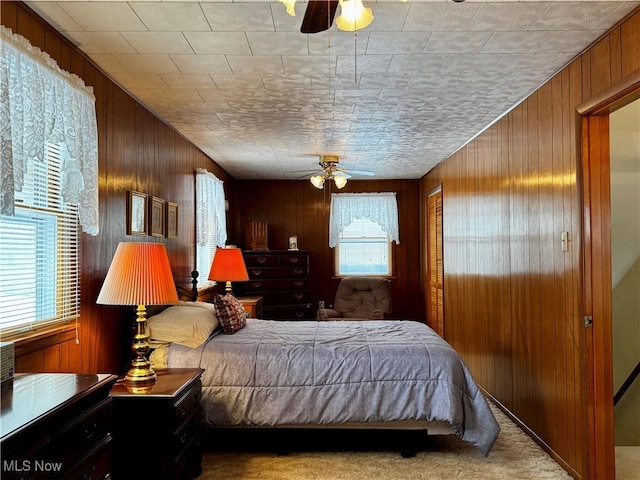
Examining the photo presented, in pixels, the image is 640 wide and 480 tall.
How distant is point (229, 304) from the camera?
3.75 meters

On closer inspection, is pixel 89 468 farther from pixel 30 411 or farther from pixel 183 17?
pixel 183 17

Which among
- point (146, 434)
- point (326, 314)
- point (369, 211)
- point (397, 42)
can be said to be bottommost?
point (146, 434)

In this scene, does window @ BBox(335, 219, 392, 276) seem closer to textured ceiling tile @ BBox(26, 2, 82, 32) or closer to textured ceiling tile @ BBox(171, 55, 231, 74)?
textured ceiling tile @ BBox(171, 55, 231, 74)

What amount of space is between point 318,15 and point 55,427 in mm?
1577

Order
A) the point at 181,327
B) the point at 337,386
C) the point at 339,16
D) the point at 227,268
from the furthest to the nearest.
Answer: the point at 227,268 < the point at 181,327 < the point at 337,386 < the point at 339,16

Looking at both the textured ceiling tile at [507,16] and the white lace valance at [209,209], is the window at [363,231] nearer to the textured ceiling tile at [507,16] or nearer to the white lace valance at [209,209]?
the white lace valance at [209,209]

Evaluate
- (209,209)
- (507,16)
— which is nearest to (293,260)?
(209,209)

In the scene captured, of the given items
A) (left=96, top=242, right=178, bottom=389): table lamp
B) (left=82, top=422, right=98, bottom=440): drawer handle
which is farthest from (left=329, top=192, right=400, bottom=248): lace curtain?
(left=82, top=422, right=98, bottom=440): drawer handle

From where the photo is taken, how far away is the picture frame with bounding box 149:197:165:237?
3.70 meters

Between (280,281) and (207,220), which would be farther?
(280,281)

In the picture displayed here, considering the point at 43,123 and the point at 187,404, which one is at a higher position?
the point at 43,123

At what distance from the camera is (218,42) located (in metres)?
2.50

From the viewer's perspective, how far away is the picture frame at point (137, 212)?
3316 mm

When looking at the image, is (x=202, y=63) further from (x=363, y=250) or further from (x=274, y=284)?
(x=363, y=250)
